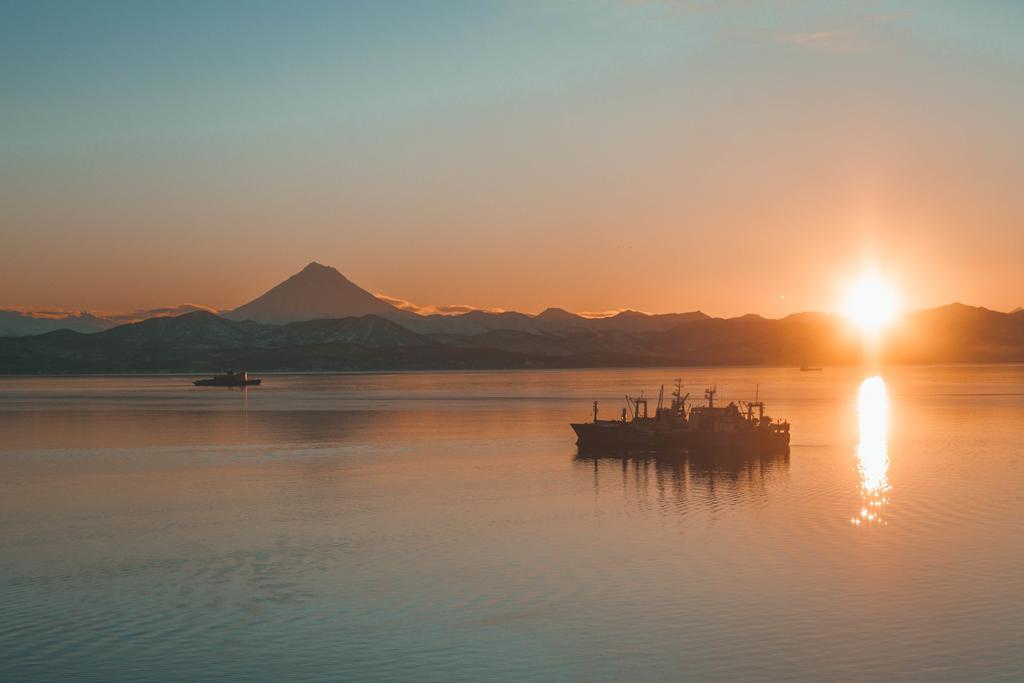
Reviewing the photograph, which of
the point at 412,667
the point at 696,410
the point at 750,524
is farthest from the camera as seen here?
the point at 696,410

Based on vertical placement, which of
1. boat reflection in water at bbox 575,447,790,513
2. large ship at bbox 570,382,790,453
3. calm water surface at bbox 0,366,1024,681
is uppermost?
large ship at bbox 570,382,790,453

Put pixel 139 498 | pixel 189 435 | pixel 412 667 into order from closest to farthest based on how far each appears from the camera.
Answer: pixel 412 667, pixel 139 498, pixel 189 435

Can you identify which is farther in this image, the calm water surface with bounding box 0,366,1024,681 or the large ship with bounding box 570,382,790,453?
the large ship with bounding box 570,382,790,453

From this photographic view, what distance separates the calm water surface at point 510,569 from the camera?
99.6 feet

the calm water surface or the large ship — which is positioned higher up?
the large ship

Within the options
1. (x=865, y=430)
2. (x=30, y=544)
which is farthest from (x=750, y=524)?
(x=865, y=430)

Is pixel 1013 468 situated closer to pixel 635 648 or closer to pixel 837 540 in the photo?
pixel 837 540

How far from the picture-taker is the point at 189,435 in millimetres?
124562

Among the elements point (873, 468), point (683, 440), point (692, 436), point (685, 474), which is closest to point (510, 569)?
point (685, 474)

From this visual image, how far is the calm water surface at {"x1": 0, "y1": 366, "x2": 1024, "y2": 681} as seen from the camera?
99.6ft

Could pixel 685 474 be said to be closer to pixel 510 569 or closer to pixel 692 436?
pixel 692 436

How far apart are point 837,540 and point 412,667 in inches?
1094

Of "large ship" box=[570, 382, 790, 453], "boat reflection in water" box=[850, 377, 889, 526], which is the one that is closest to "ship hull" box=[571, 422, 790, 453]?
"large ship" box=[570, 382, 790, 453]

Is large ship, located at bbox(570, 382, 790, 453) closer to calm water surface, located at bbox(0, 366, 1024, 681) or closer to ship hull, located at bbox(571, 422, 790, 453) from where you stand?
ship hull, located at bbox(571, 422, 790, 453)
